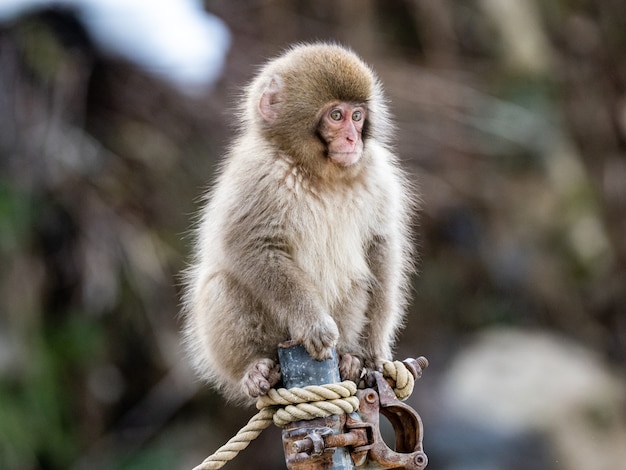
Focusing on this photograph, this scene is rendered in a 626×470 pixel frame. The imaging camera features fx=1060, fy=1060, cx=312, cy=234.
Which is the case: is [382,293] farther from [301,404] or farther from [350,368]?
[301,404]

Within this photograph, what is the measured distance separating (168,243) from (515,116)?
139 inches

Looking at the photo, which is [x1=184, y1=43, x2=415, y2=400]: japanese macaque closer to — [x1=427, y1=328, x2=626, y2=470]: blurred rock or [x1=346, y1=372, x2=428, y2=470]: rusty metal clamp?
[x1=346, y1=372, x2=428, y2=470]: rusty metal clamp

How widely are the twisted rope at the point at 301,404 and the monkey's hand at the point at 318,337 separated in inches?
6.5

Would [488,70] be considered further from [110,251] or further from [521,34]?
[110,251]

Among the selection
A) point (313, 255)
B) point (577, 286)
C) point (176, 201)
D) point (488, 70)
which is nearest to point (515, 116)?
point (488, 70)

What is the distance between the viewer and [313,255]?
417 cm

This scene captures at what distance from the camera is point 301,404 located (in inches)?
136

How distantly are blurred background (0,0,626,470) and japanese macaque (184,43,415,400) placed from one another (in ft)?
13.9

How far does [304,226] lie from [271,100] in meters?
0.53

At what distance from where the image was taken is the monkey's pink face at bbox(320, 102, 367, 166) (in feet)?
13.1

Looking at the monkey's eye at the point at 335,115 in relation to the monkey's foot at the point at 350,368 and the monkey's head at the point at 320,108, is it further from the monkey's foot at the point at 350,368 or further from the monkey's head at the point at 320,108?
the monkey's foot at the point at 350,368

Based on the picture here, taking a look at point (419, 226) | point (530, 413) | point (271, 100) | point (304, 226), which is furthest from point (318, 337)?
point (419, 226)

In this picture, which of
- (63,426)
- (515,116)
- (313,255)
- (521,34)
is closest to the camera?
(313,255)

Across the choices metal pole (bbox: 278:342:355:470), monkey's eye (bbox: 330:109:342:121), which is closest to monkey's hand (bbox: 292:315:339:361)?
metal pole (bbox: 278:342:355:470)
